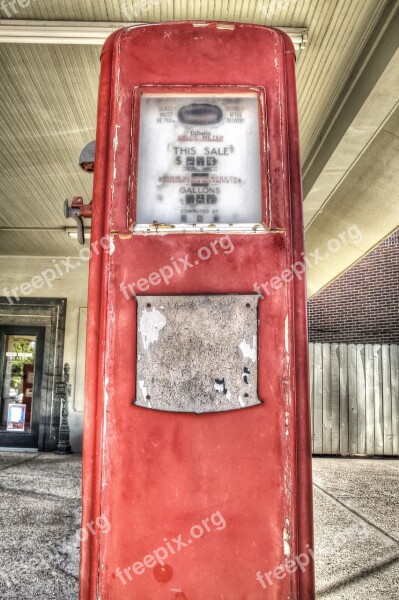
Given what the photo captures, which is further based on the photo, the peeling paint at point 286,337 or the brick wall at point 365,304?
the brick wall at point 365,304

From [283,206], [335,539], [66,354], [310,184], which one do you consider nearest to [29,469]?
[66,354]

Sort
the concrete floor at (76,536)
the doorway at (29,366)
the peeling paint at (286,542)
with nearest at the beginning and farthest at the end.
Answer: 1. the peeling paint at (286,542)
2. the concrete floor at (76,536)
3. the doorway at (29,366)

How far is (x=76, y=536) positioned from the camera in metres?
3.07

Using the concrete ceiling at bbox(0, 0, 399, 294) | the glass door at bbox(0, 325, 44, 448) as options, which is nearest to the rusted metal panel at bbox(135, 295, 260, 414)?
the concrete ceiling at bbox(0, 0, 399, 294)

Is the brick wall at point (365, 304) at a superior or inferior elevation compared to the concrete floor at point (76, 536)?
superior

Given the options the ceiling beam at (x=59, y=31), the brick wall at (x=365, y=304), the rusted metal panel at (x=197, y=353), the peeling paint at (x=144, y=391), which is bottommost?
the peeling paint at (x=144, y=391)

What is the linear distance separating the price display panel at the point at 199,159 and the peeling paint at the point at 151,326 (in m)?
0.32

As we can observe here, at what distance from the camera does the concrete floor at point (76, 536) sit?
7.72ft

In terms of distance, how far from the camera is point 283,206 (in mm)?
1741

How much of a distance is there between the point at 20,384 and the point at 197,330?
25.5 feet

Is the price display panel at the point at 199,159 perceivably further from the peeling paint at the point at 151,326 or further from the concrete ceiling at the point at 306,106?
the concrete ceiling at the point at 306,106

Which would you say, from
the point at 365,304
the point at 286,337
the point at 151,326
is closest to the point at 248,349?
the point at 286,337

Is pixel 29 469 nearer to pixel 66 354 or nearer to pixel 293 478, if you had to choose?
pixel 66 354

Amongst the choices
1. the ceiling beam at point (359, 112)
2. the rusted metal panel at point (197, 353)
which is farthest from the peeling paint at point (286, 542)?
the ceiling beam at point (359, 112)
